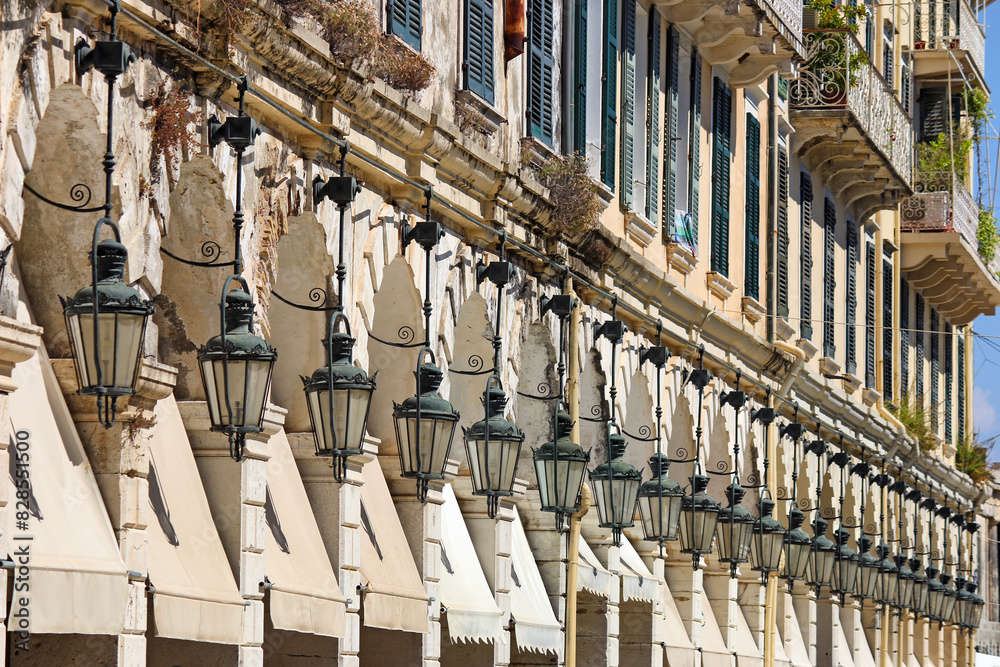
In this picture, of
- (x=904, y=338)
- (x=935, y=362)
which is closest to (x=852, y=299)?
(x=904, y=338)

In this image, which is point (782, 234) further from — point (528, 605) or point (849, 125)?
point (528, 605)

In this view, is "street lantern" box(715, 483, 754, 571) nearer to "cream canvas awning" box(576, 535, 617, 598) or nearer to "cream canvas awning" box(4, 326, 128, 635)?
"cream canvas awning" box(576, 535, 617, 598)

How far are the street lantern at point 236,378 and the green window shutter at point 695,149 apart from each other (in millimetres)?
12856

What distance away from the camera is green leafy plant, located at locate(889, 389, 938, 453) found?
3400cm

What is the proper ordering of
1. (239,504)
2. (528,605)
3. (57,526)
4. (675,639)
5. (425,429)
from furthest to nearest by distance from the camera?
(675,639) → (528,605) → (425,429) → (239,504) → (57,526)

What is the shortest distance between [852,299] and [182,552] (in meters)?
21.4

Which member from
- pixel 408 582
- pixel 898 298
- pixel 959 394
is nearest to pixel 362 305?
pixel 408 582

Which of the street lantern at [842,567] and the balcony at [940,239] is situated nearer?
the street lantern at [842,567]

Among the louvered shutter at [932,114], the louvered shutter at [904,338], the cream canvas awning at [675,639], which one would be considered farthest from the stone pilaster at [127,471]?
the louvered shutter at [932,114]

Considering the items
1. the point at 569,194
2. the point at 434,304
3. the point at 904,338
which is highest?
the point at 904,338

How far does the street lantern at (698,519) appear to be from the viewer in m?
18.4

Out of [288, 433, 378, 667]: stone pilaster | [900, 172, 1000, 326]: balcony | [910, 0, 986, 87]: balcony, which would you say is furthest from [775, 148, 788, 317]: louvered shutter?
[288, 433, 378, 667]: stone pilaster

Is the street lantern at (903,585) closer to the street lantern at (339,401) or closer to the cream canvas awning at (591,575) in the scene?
the cream canvas awning at (591,575)

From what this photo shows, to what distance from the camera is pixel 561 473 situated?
14.9m
